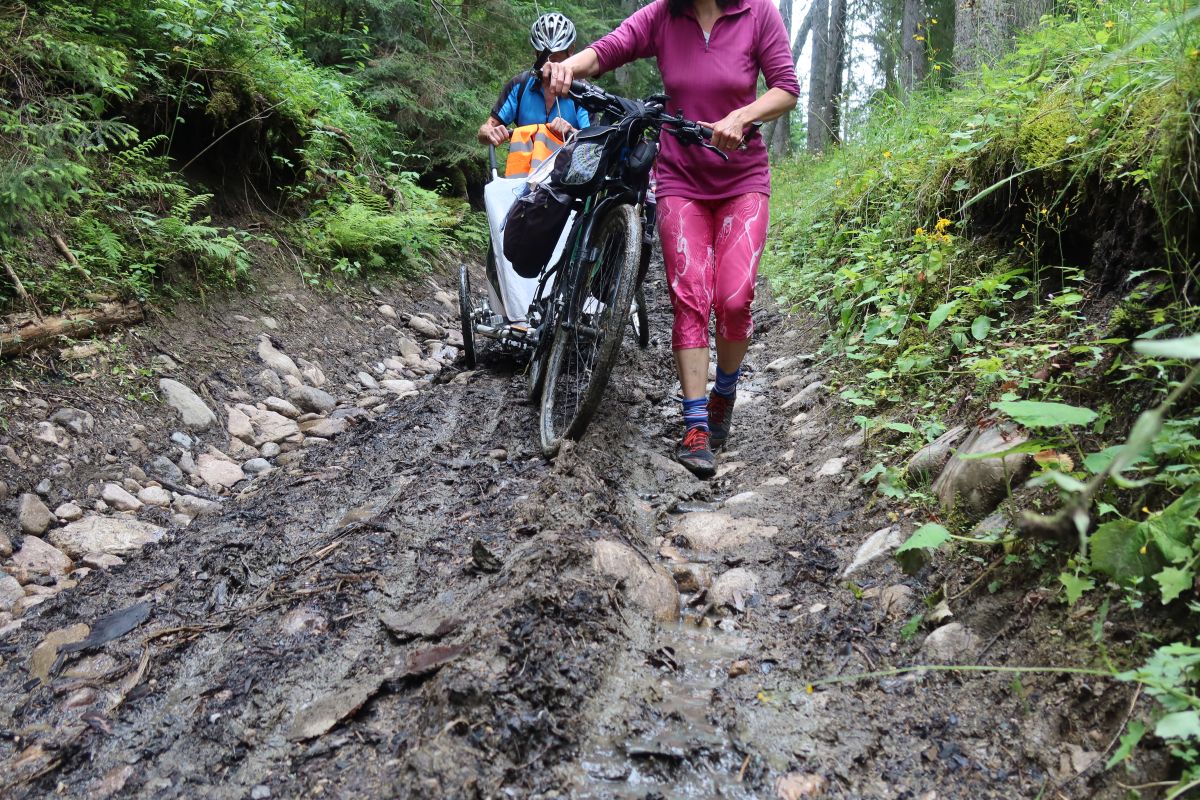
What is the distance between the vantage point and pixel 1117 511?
1663 mm

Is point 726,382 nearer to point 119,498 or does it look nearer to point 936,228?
point 936,228

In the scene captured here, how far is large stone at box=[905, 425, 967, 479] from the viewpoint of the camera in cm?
248

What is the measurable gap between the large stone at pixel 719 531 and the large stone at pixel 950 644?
2.88ft

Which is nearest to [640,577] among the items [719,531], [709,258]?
[719,531]

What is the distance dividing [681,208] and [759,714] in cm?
231

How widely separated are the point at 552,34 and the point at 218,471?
3591 mm

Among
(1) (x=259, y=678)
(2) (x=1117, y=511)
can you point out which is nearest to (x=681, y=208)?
(2) (x=1117, y=511)

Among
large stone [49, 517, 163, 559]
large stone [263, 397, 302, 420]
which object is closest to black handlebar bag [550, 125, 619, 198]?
large stone [263, 397, 302, 420]

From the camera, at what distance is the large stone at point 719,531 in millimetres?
2725

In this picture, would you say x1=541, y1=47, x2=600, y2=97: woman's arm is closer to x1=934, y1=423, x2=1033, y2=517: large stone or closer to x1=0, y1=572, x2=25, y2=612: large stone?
x1=934, y1=423, x2=1033, y2=517: large stone

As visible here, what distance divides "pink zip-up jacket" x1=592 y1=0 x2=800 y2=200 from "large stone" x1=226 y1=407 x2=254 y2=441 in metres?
2.67

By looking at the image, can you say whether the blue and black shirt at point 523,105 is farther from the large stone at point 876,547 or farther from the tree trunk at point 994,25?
the large stone at point 876,547

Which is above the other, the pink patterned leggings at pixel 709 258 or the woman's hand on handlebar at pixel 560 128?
the woman's hand on handlebar at pixel 560 128

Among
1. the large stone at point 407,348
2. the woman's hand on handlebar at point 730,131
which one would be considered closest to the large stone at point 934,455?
the woman's hand on handlebar at point 730,131
